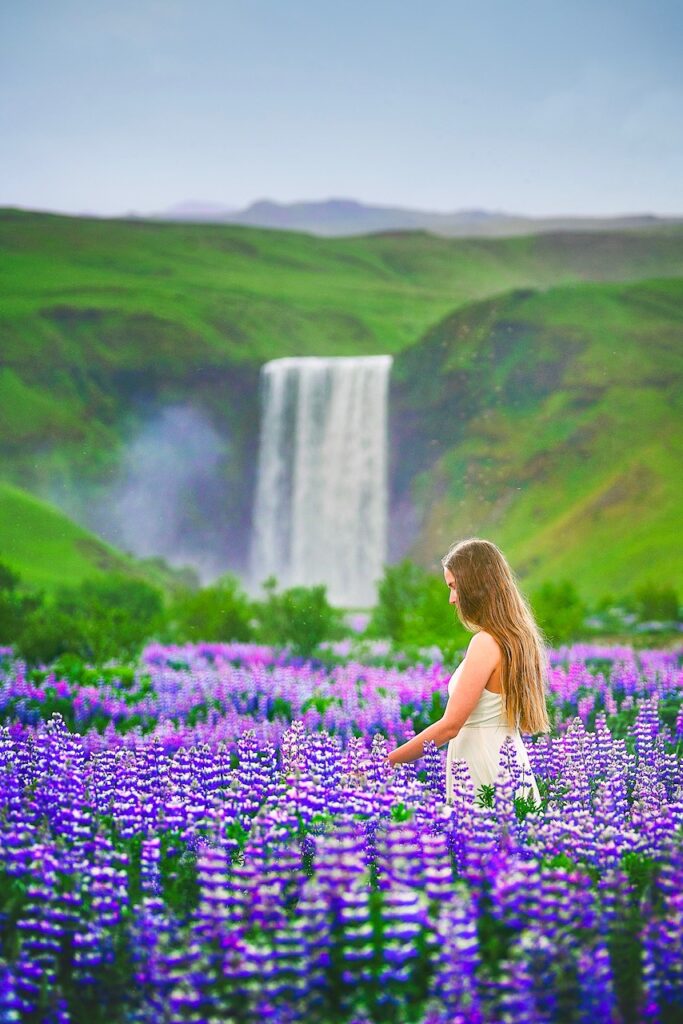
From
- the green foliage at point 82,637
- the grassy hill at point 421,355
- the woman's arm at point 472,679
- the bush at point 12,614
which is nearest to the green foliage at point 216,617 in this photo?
the bush at point 12,614

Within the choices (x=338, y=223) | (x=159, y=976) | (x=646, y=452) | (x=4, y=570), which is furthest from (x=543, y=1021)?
(x=338, y=223)

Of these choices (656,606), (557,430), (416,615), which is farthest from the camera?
(557,430)

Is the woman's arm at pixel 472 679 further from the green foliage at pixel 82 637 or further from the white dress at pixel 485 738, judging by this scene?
the green foliage at pixel 82 637

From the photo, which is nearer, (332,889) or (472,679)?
(332,889)

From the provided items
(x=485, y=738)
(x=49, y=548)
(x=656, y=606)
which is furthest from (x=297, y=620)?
(x=49, y=548)

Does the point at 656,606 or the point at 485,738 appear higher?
the point at 656,606

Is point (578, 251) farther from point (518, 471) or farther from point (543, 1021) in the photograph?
point (543, 1021)

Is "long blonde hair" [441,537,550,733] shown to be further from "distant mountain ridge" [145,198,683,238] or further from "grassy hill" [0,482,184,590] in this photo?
"distant mountain ridge" [145,198,683,238]

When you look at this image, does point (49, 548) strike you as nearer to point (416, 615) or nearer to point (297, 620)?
point (416, 615)

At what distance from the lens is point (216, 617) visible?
1716 cm

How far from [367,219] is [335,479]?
17646 millimetres

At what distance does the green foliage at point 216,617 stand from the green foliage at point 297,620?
30cm

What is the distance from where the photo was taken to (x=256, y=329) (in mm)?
46281

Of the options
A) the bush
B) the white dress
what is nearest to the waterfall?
the bush
